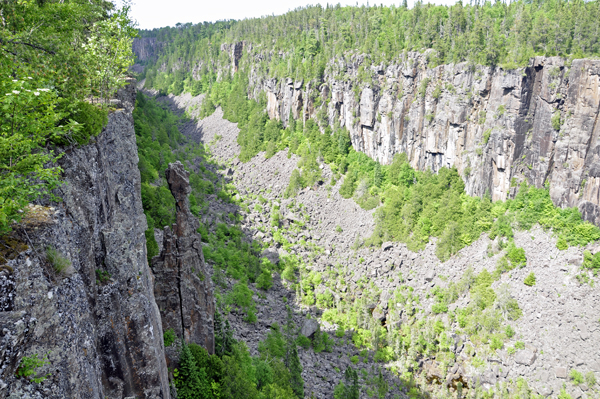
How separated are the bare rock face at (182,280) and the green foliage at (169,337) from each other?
63 cm

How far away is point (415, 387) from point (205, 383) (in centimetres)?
3528

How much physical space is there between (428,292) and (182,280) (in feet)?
151

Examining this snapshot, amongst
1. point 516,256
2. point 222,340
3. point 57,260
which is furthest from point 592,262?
point 57,260

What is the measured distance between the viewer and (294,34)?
448 ft

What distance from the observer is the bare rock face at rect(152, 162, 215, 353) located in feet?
99.5

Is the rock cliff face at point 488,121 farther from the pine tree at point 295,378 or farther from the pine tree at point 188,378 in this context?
the pine tree at point 188,378

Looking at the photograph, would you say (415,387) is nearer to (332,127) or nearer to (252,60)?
(332,127)

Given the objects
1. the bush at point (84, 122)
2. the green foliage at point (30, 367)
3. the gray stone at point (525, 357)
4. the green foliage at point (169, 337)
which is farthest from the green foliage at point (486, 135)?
the green foliage at point (30, 367)

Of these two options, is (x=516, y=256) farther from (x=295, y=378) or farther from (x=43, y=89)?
(x=43, y=89)

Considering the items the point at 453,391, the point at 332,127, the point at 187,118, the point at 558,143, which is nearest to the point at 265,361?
the point at 453,391

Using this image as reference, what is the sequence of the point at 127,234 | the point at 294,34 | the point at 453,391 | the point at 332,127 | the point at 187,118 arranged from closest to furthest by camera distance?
the point at 127,234, the point at 453,391, the point at 332,127, the point at 294,34, the point at 187,118

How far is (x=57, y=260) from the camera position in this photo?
418 inches

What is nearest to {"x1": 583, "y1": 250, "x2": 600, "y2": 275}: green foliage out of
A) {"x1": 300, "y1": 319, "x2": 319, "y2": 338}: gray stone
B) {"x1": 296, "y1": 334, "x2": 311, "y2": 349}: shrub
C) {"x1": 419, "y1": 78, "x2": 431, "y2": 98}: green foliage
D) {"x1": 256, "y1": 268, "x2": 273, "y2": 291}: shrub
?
{"x1": 300, "y1": 319, "x2": 319, "y2": 338}: gray stone

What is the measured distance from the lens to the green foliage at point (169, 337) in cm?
2842
